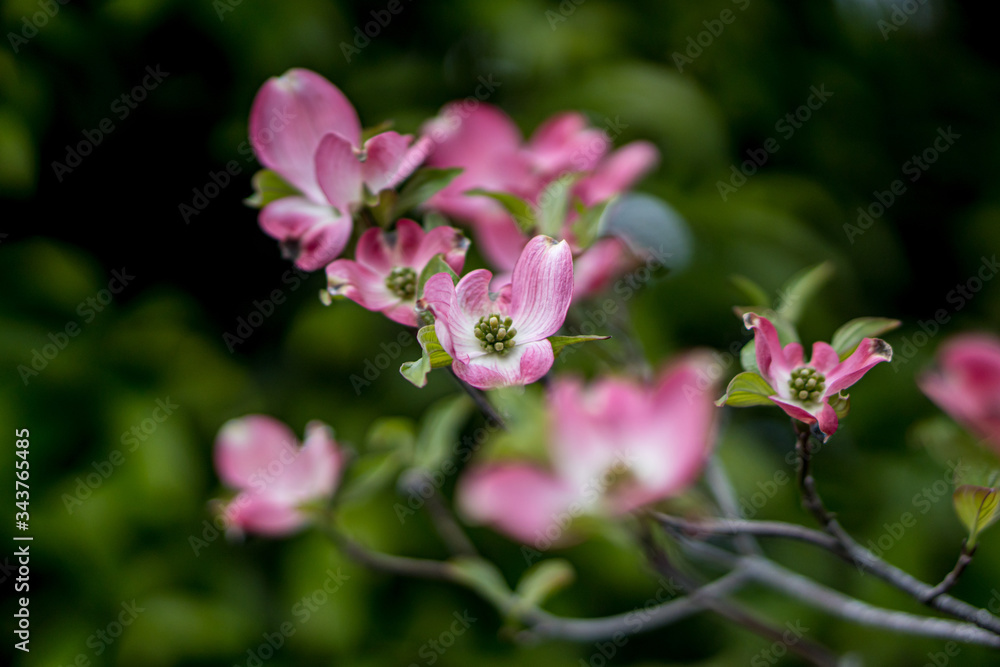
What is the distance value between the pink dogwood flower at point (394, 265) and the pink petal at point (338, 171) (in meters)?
0.02

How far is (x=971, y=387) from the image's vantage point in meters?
0.43

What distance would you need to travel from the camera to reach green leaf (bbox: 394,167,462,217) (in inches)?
13.5

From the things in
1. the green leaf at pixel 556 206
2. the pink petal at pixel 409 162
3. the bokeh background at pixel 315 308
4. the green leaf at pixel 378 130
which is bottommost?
the bokeh background at pixel 315 308

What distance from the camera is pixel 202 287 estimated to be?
927mm

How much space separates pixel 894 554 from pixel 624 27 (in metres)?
0.75

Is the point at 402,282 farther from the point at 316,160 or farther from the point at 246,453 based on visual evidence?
the point at 246,453

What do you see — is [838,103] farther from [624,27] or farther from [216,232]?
[216,232]

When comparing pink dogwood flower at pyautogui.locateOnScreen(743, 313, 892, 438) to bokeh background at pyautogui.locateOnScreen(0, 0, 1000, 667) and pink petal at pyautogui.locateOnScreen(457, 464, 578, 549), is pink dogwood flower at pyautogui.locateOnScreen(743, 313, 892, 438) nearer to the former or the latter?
pink petal at pyautogui.locateOnScreen(457, 464, 578, 549)

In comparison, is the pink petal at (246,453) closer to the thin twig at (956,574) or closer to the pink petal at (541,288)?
the pink petal at (541,288)

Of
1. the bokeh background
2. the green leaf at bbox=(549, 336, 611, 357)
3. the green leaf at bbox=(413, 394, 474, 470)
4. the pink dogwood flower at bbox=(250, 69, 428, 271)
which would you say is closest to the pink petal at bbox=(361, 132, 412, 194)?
the pink dogwood flower at bbox=(250, 69, 428, 271)

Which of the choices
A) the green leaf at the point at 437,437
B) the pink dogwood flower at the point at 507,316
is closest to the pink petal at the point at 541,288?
the pink dogwood flower at the point at 507,316

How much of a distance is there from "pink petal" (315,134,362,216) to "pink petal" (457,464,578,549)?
0.27 meters

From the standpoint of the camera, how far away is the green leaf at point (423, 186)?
344 millimetres

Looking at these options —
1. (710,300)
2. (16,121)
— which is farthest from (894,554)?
(16,121)
